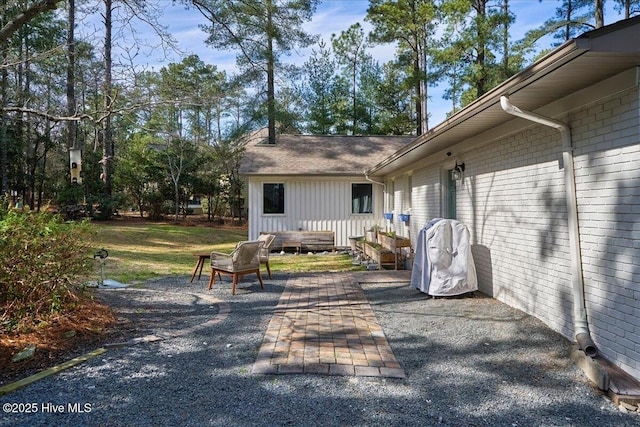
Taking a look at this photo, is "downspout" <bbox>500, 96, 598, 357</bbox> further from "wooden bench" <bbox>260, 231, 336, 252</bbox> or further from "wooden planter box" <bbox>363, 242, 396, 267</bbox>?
"wooden bench" <bbox>260, 231, 336, 252</bbox>

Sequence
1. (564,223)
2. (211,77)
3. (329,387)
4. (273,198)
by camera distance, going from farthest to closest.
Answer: (211,77), (273,198), (564,223), (329,387)

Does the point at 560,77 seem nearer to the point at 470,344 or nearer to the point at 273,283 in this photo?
the point at 470,344

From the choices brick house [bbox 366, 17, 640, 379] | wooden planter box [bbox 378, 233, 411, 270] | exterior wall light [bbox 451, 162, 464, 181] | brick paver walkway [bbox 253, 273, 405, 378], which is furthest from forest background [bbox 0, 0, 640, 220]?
wooden planter box [bbox 378, 233, 411, 270]

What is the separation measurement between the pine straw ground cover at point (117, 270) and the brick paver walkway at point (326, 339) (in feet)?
5.93

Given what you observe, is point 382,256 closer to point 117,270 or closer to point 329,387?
point 117,270

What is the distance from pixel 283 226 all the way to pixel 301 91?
15.8 meters

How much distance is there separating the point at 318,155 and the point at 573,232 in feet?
39.1

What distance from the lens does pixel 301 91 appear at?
1078 inches

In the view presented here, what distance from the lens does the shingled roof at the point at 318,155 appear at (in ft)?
46.0

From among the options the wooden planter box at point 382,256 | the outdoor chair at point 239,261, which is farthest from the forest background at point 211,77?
the wooden planter box at point 382,256

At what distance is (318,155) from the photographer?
15.4m

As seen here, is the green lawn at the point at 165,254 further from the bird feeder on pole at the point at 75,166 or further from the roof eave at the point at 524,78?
the roof eave at the point at 524,78

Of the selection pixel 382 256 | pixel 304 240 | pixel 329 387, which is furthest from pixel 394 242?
pixel 329 387

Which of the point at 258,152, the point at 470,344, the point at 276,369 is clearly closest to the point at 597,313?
the point at 470,344
